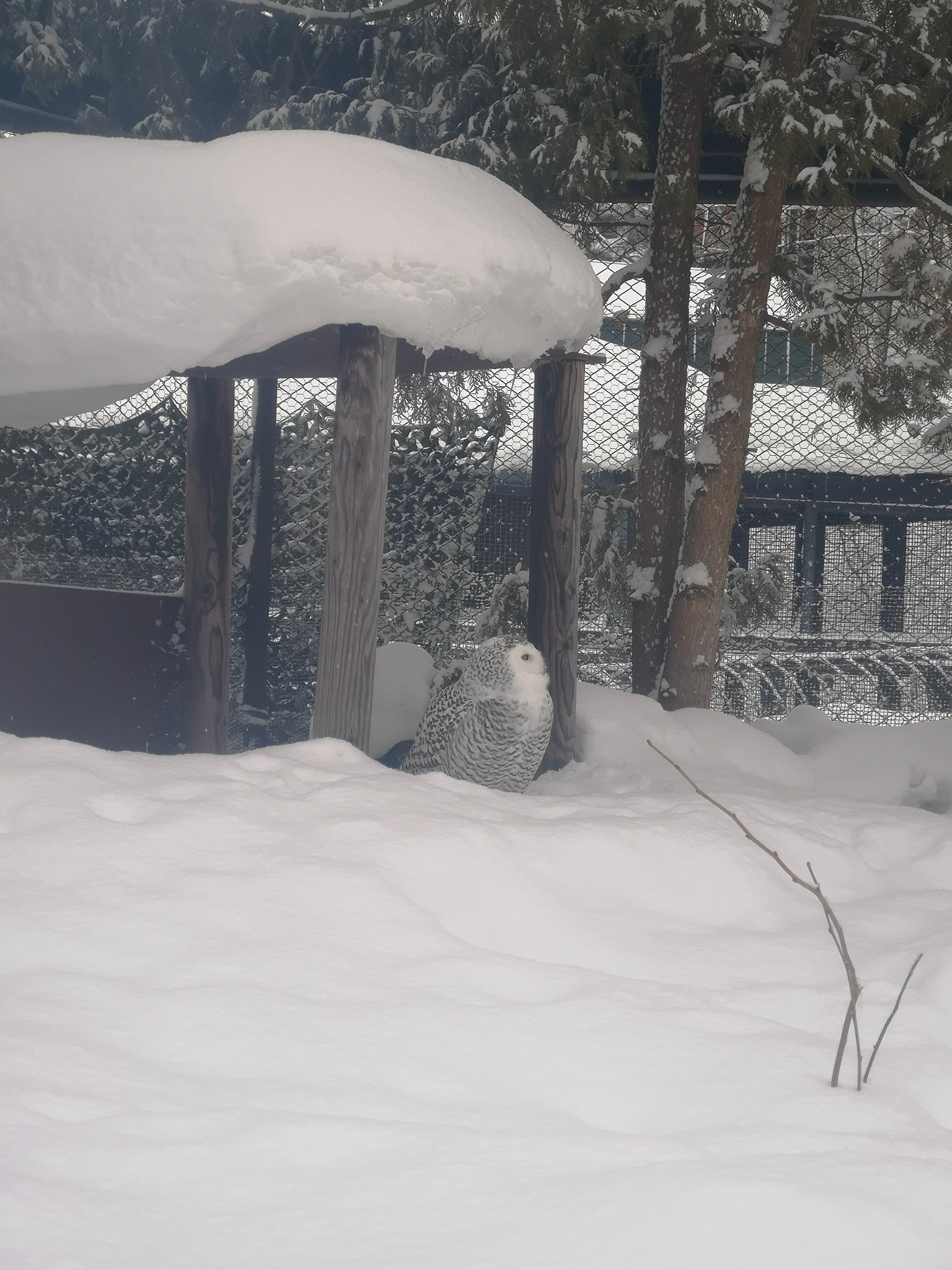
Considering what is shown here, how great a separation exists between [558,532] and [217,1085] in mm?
2903

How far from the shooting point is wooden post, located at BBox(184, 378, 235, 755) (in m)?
4.41

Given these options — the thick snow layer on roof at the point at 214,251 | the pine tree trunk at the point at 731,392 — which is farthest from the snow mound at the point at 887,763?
the thick snow layer on roof at the point at 214,251

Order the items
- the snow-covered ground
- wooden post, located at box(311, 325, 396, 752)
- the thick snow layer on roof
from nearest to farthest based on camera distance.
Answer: the snow-covered ground → the thick snow layer on roof → wooden post, located at box(311, 325, 396, 752)

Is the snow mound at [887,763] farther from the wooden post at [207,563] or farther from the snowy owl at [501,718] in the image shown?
the wooden post at [207,563]

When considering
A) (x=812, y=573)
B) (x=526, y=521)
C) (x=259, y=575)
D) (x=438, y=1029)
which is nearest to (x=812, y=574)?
(x=812, y=573)

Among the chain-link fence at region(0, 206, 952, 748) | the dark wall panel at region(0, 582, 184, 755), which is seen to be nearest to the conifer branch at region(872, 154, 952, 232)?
the chain-link fence at region(0, 206, 952, 748)

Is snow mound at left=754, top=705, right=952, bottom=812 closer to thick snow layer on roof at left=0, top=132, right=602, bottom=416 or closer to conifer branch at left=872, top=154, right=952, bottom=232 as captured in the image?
conifer branch at left=872, top=154, right=952, bottom=232

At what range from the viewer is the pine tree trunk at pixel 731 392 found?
4.11 metres

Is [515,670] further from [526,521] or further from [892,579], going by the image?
[892,579]

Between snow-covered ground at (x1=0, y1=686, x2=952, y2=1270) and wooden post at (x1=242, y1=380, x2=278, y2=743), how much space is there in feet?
7.13

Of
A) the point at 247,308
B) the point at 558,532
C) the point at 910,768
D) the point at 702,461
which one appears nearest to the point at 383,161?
the point at 247,308

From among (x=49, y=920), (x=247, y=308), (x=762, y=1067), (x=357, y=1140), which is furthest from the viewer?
(x=247, y=308)

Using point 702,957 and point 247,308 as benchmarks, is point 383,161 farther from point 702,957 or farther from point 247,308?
point 702,957

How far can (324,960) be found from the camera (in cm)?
180
